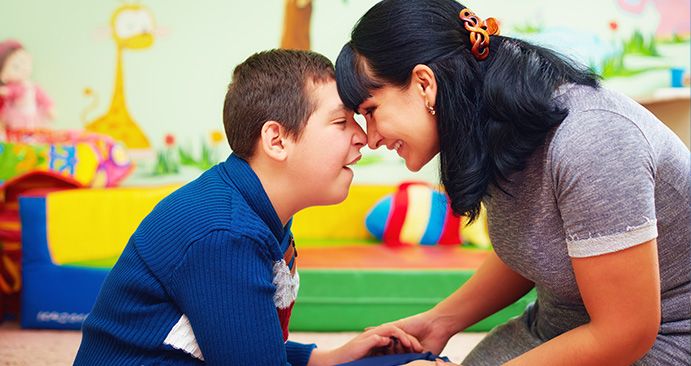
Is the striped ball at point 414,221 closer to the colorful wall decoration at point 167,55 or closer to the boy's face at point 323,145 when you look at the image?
the colorful wall decoration at point 167,55

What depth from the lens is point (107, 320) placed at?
113cm

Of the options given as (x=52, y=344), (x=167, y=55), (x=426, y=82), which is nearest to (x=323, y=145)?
(x=426, y=82)

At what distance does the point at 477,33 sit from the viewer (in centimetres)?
112

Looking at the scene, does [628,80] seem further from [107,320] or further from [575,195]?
[107,320]

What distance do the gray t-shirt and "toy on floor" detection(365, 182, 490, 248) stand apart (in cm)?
180

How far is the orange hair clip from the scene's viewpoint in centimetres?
112

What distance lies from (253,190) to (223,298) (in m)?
0.20

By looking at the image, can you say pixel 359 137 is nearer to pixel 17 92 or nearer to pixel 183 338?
pixel 183 338

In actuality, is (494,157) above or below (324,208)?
above

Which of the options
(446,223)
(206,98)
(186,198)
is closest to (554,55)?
(186,198)

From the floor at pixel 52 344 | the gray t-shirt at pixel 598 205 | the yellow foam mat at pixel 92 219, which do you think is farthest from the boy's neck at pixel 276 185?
the yellow foam mat at pixel 92 219

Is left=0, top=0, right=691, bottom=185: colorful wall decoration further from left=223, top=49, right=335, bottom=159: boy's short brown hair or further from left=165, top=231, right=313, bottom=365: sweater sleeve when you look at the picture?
left=165, top=231, right=313, bottom=365: sweater sleeve

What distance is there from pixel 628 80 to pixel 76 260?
8.90 ft

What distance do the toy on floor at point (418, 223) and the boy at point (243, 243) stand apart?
5.92ft
